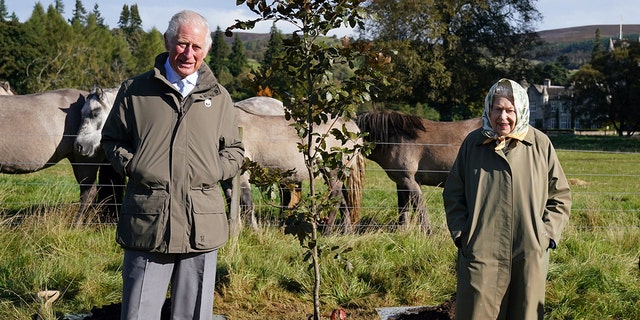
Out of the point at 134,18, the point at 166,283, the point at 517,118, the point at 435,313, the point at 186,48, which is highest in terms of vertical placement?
the point at 134,18

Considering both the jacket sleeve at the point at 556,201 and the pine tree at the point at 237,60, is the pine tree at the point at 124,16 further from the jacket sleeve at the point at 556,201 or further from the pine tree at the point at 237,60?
the jacket sleeve at the point at 556,201

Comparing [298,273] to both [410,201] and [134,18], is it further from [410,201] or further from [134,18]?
[134,18]

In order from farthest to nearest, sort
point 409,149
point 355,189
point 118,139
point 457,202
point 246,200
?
point 409,149
point 355,189
point 246,200
point 457,202
point 118,139

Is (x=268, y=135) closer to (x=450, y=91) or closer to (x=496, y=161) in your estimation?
(x=496, y=161)

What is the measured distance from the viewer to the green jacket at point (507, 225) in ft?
10.0

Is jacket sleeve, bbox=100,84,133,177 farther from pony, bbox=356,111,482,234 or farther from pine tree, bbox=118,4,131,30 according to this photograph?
pine tree, bbox=118,4,131,30

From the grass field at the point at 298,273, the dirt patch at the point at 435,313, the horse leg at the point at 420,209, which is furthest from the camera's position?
the horse leg at the point at 420,209

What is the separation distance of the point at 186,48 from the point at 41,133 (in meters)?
5.12

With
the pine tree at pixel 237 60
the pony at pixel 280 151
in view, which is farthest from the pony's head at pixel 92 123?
the pine tree at pixel 237 60

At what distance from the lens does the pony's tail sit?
7.30m

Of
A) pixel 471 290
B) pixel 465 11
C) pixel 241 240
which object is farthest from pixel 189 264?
pixel 465 11

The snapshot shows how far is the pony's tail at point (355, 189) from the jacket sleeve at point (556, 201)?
13.6 ft

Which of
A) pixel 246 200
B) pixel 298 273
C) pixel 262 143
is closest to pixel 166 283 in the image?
pixel 298 273

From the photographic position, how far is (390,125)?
309 inches
